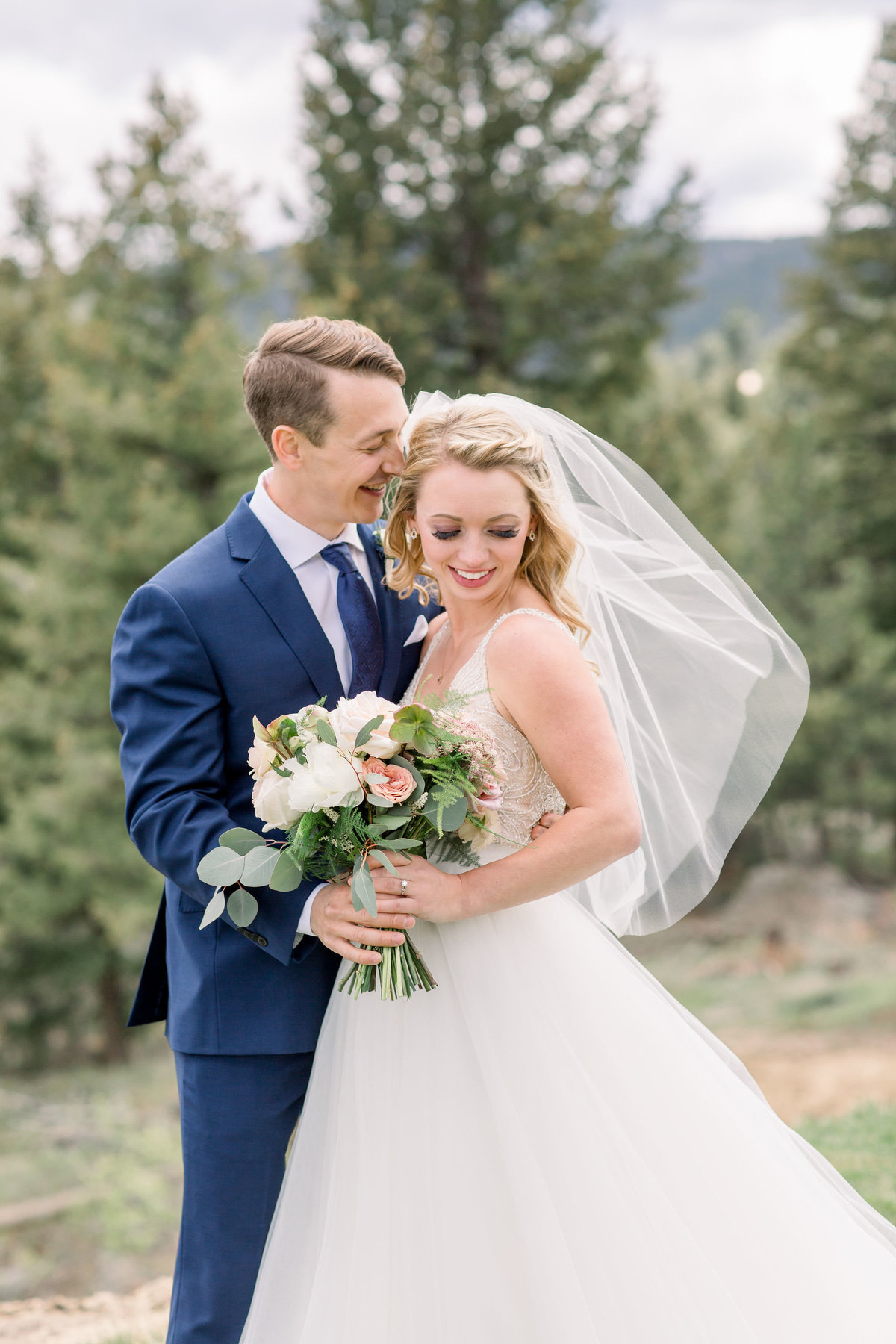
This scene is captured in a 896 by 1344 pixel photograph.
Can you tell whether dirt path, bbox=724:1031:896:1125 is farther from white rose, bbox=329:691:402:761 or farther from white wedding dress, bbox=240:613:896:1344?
white rose, bbox=329:691:402:761

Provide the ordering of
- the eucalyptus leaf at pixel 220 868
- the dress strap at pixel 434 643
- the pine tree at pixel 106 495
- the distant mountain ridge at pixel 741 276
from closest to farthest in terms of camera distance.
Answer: the eucalyptus leaf at pixel 220 868, the dress strap at pixel 434 643, the pine tree at pixel 106 495, the distant mountain ridge at pixel 741 276

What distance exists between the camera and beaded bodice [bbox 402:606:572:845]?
2.59m

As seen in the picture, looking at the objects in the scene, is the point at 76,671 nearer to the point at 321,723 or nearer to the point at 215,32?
the point at 215,32

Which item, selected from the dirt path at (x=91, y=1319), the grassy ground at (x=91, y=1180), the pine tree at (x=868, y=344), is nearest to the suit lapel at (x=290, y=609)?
the dirt path at (x=91, y=1319)

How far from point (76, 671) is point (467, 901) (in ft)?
35.1

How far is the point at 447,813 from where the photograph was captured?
2287 millimetres

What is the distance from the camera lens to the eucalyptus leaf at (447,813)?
2.27m

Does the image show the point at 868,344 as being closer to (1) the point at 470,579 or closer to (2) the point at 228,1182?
(1) the point at 470,579

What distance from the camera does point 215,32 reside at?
13.2 metres

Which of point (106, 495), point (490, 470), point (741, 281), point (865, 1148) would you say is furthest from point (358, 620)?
point (741, 281)

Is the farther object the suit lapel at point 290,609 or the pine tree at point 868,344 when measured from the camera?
the pine tree at point 868,344

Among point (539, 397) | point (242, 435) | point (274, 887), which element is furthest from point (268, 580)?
point (539, 397)

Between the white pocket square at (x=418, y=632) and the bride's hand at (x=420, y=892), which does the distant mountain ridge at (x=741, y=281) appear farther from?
the bride's hand at (x=420, y=892)

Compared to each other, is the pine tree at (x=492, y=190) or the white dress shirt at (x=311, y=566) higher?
the pine tree at (x=492, y=190)
